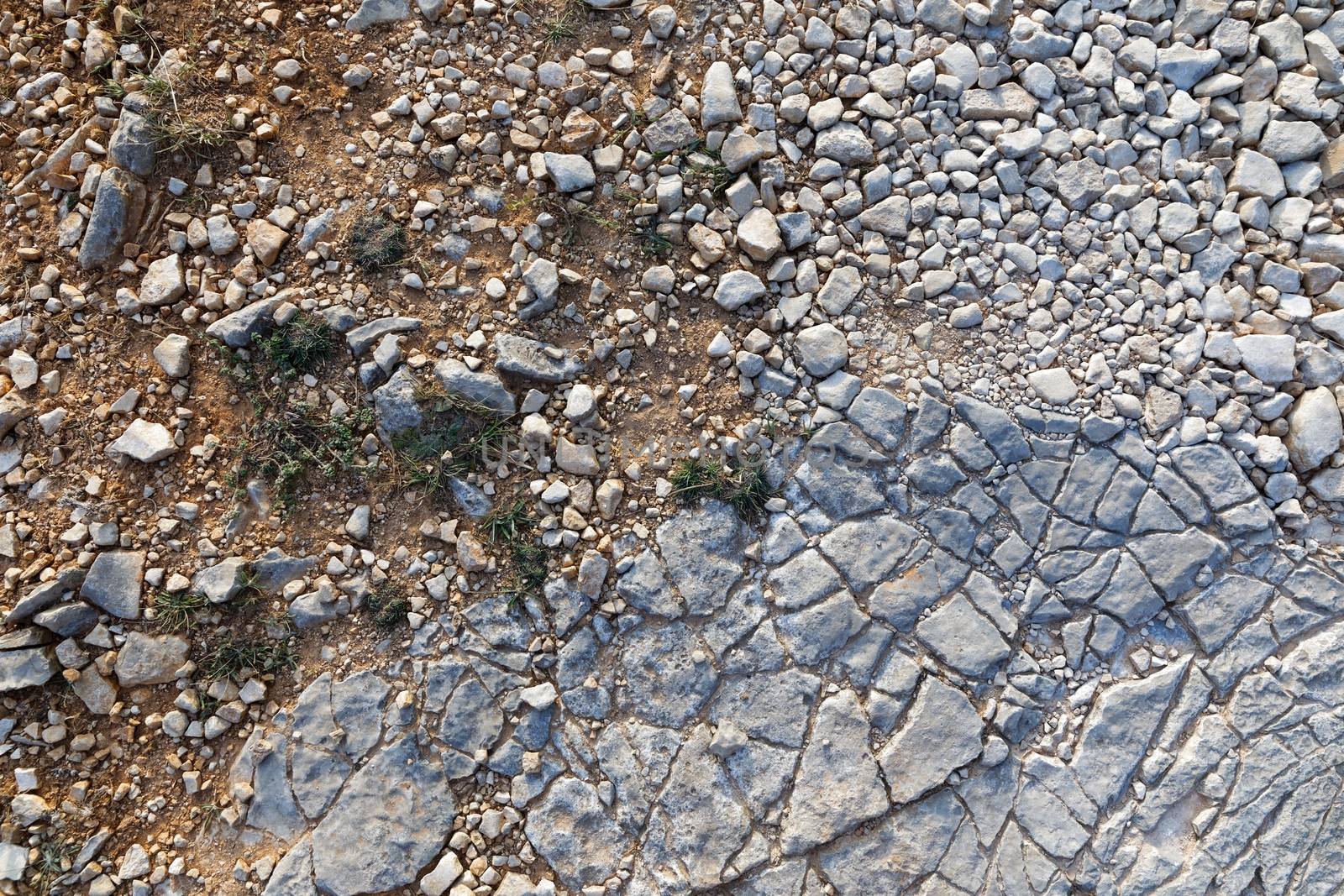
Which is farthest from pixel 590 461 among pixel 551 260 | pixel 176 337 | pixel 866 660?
pixel 176 337

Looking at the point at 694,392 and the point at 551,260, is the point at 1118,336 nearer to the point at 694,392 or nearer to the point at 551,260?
the point at 694,392

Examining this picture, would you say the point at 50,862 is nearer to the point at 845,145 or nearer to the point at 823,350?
the point at 823,350

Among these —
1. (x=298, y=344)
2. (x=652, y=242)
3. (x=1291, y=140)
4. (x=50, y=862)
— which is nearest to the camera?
(x=50, y=862)

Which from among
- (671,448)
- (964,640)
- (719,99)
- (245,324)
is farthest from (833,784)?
(245,324)

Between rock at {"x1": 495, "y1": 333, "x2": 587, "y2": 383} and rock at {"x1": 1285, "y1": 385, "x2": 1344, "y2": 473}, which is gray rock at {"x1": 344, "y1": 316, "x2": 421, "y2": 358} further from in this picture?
rock at {"x1": 1285, "y1": 385, "x2": 1344, "y2": 473}

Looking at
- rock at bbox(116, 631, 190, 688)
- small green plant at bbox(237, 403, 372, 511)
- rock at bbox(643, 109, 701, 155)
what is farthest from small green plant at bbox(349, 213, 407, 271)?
rock at bbox(116, 631, 190, 688)
